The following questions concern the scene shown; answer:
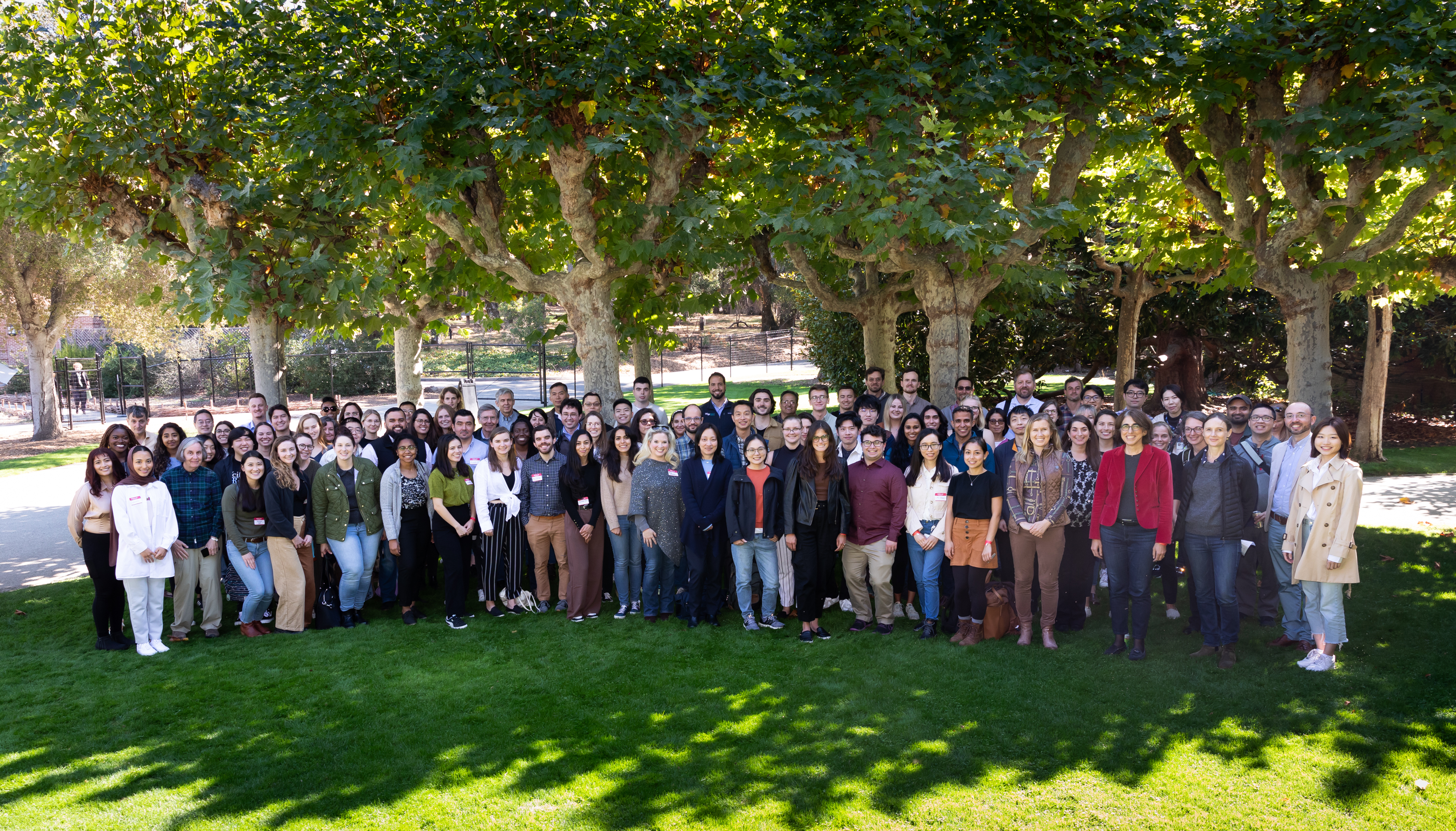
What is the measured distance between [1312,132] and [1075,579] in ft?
17.3

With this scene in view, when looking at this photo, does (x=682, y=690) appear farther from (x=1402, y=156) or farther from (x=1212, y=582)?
(x=1402, y=156)

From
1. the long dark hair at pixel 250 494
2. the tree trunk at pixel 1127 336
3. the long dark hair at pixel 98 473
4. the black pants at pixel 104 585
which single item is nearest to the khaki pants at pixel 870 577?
the long dark hair at pixel 250 494

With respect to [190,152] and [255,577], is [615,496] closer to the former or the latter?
[255,577]

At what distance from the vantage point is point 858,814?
5.02m

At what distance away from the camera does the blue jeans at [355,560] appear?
8156 millimetres

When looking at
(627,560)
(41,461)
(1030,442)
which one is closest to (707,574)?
(627,560)

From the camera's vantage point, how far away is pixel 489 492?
840 cm

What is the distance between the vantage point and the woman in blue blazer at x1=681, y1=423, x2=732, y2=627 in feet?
26.2

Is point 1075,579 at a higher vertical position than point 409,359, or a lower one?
lower

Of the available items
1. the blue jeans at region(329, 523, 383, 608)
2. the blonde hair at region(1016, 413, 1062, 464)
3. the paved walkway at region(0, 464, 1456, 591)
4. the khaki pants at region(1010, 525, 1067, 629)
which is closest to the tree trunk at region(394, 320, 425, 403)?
the paved walkway at region(0, 464, 1456, 591)

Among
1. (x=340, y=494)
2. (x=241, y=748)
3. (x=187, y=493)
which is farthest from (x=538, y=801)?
(x=187, y=493)

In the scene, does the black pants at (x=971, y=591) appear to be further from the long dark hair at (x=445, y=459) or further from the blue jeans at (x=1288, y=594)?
the long dark hair at (x=445, y=459)

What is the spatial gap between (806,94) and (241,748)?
7585 mm

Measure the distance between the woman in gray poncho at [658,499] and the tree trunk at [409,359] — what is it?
849 centimetres
